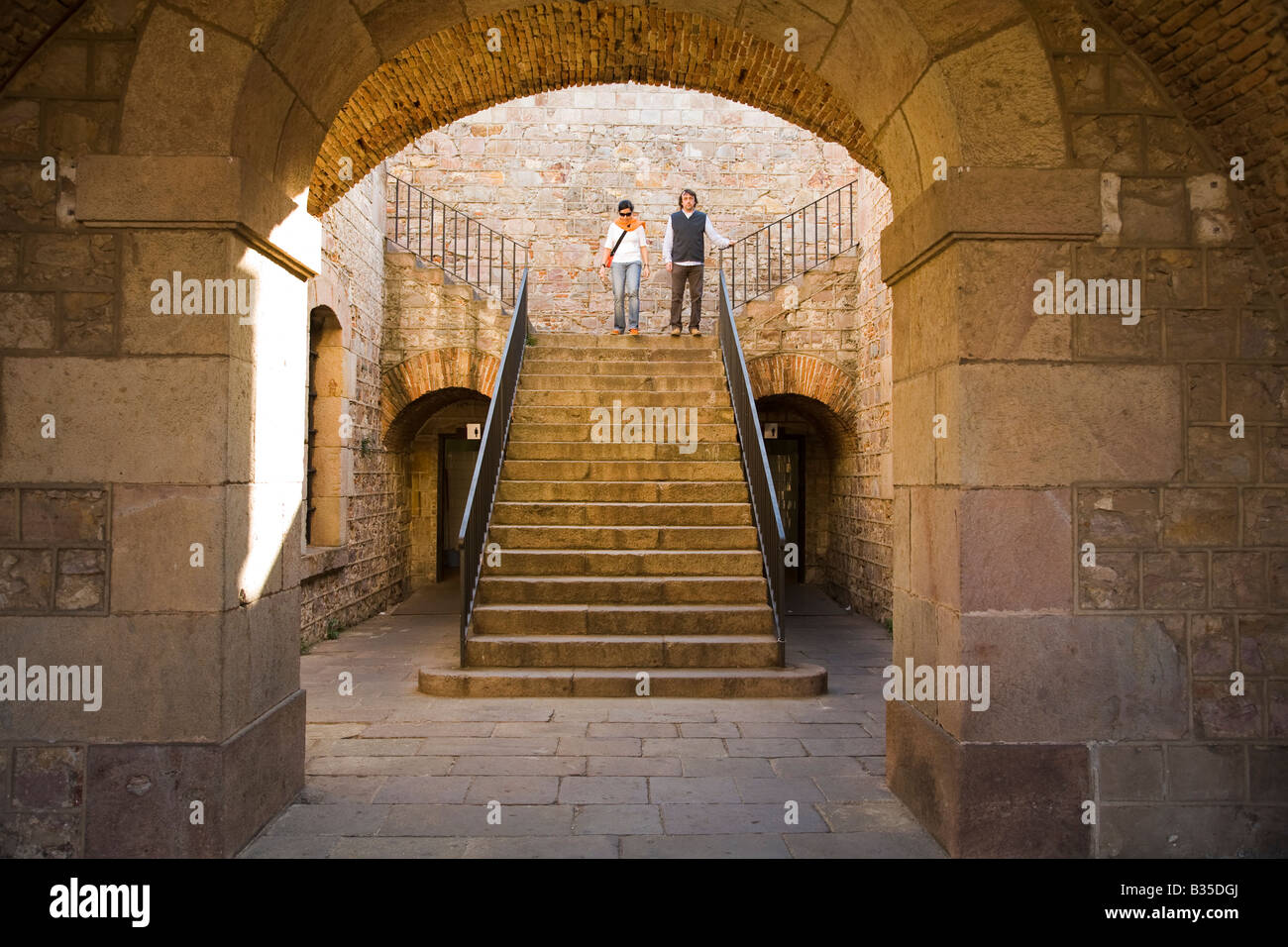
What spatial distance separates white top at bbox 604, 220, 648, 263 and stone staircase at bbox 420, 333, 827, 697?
131 centimetres

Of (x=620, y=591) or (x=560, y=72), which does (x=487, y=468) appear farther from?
(x=560, y=72)

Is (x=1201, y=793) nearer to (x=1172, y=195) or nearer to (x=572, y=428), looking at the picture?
(x=1172, y=195)

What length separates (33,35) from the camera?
309cm

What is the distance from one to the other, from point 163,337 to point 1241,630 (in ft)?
13.4

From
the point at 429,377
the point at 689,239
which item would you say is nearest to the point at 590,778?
the point at 429,377

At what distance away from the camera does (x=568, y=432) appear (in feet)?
27.2

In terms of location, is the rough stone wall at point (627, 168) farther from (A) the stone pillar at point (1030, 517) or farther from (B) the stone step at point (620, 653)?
(A) the stone pillar at point (1030, 517)

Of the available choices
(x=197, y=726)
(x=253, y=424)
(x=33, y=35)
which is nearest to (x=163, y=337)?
(x=253, y=424)

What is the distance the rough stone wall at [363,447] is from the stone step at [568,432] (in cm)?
171

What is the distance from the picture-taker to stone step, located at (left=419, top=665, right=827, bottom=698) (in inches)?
221

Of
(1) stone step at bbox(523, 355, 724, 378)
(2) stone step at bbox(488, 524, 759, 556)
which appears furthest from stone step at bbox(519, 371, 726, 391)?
(2) stone step at bbox(488, 524, 759, 556)

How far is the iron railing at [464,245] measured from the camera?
12039 mm

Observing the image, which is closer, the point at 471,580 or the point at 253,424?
the point at 253,424

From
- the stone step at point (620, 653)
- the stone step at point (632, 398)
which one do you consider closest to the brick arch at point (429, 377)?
the stone step at point (632, 398)
